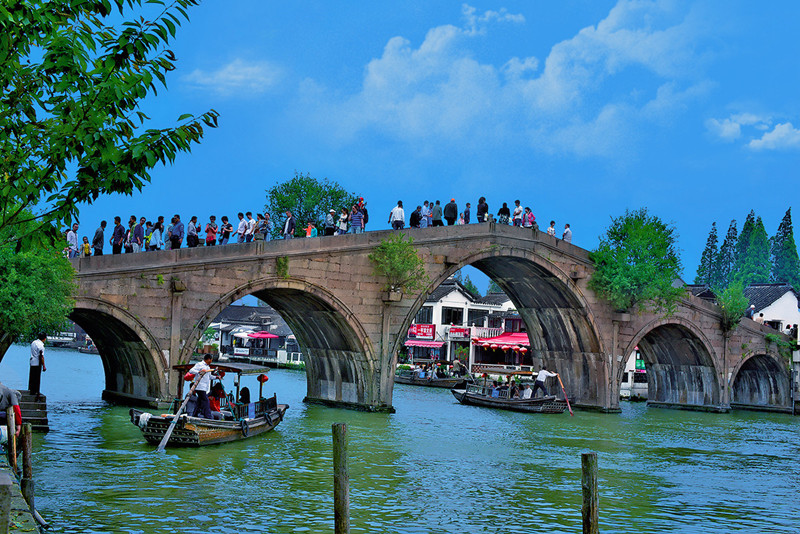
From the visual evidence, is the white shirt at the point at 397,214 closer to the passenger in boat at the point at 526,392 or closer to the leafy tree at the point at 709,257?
the passenger in boat at the point at 526,392

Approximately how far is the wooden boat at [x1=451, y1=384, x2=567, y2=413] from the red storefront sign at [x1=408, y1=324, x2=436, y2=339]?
2504cm

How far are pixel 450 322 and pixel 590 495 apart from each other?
51.4 m

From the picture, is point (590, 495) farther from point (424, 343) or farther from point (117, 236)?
point (424, 343)

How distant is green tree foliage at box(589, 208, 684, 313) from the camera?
32594 millimetres

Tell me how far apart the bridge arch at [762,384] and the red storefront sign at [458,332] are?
66.6 ft

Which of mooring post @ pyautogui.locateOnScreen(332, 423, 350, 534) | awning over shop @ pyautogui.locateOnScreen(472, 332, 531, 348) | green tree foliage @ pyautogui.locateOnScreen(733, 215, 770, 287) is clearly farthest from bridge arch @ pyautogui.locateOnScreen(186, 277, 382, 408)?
green tree foliage @ pyautogui.locateOnScreen(733, 215, 770, 287)

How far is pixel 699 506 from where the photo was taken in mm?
15281

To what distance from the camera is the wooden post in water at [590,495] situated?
31.6 feet

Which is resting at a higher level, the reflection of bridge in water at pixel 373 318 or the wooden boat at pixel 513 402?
the reflection of bridge in water at pixel 373 318

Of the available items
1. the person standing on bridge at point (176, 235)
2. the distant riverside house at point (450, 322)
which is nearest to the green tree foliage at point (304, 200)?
the distant riverside house at point (450, 322)

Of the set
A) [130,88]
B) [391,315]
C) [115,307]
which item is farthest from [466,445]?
[130,88]

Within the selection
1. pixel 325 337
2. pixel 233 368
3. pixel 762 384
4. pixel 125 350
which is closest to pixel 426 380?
pixel 762 384

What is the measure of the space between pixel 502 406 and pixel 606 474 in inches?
581

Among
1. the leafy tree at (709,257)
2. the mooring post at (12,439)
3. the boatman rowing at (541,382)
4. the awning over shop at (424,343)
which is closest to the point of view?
the mooring post at (12,439)
